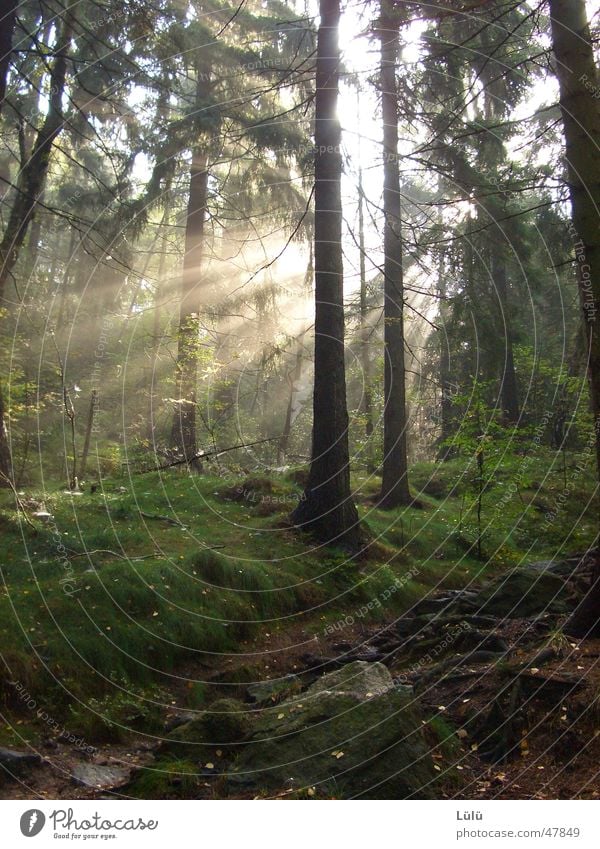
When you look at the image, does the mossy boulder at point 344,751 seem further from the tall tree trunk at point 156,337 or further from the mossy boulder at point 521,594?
the tall tree trunk at point 156,337

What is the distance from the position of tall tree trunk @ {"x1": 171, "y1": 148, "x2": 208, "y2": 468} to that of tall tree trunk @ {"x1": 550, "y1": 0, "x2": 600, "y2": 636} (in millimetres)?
10310

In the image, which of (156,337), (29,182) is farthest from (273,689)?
(156,337)

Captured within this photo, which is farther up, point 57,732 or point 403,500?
point 403,500

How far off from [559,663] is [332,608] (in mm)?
4646

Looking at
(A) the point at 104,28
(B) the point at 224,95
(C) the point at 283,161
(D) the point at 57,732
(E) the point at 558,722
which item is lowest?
(D) the point at 57,732

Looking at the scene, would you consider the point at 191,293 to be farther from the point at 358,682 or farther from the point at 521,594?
the point at 358,682

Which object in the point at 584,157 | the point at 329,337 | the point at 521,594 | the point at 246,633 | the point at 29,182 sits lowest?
the point at 246,633

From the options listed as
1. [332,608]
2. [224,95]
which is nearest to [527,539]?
[332,608]

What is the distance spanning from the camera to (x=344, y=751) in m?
4.96

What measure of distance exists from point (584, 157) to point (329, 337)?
528 centimetres

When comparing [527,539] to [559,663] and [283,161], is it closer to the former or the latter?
[559,663]

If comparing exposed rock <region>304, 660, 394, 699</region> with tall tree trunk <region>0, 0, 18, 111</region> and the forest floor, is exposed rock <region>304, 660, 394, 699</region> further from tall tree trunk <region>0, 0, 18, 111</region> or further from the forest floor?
tall tree trunk <region>0, 0, 18, 111</region>

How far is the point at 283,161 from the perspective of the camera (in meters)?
17.4
